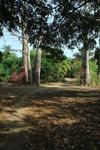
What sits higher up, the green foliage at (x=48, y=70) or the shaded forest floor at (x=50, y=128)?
the green foliage at (x=48, y=70)

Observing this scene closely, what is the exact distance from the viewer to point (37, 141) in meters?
2.79

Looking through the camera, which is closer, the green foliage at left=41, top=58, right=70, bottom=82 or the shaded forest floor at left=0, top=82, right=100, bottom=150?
the shaded forest floor at left=0, top=82, right=100, bottom=150

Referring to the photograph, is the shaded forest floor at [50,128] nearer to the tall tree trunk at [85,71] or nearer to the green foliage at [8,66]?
the tall tree trunk at [85,71]

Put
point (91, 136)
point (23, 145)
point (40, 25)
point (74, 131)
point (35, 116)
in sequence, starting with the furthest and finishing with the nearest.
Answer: point (40, 25), point (35, 116), point (74, 131), point (91, 136), point (23, 145)

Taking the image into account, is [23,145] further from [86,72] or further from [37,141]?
[86,72]

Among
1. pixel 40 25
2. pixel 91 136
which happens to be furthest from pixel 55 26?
pixel 91 136

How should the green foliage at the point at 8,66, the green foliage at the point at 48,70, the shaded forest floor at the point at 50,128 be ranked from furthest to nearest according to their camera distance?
the green foliage at the point at 48,70, the green foliage at the point at 8,66, the shaded forest floor at the point at 50,128

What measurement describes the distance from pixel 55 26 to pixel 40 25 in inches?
27.2

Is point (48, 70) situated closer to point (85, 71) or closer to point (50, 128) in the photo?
point (85, 71)

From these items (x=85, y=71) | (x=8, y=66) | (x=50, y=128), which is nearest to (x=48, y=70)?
(x=8, y=66)

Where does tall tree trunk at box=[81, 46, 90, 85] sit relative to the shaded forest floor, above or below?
above

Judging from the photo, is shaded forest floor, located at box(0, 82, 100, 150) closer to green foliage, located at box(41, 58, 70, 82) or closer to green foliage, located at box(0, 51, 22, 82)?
green foliage, located at box(0, 51, 22, 82)

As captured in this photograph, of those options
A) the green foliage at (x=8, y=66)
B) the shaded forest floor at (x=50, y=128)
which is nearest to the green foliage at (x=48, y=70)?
the green foliage at (x=8, y=66)

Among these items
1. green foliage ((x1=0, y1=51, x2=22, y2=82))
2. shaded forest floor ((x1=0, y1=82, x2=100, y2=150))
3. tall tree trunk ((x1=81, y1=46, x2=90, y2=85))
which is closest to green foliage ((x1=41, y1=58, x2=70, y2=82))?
green foliage ((x1=0, y1=51, x2=22, y2=82))
